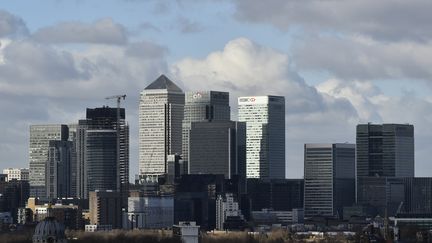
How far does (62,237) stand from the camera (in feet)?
488

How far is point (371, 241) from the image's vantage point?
178125 millimetres

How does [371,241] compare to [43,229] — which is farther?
[371,241]

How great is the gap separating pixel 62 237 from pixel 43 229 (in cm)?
167

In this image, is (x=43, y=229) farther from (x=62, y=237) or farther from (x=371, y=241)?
(x=371, y=241)

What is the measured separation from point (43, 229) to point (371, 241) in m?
40.8

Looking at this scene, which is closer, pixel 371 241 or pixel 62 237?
pixel 62 237

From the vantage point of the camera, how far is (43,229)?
148 metres

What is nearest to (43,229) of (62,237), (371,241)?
(62,237)

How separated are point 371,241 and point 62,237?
39.3 meters
